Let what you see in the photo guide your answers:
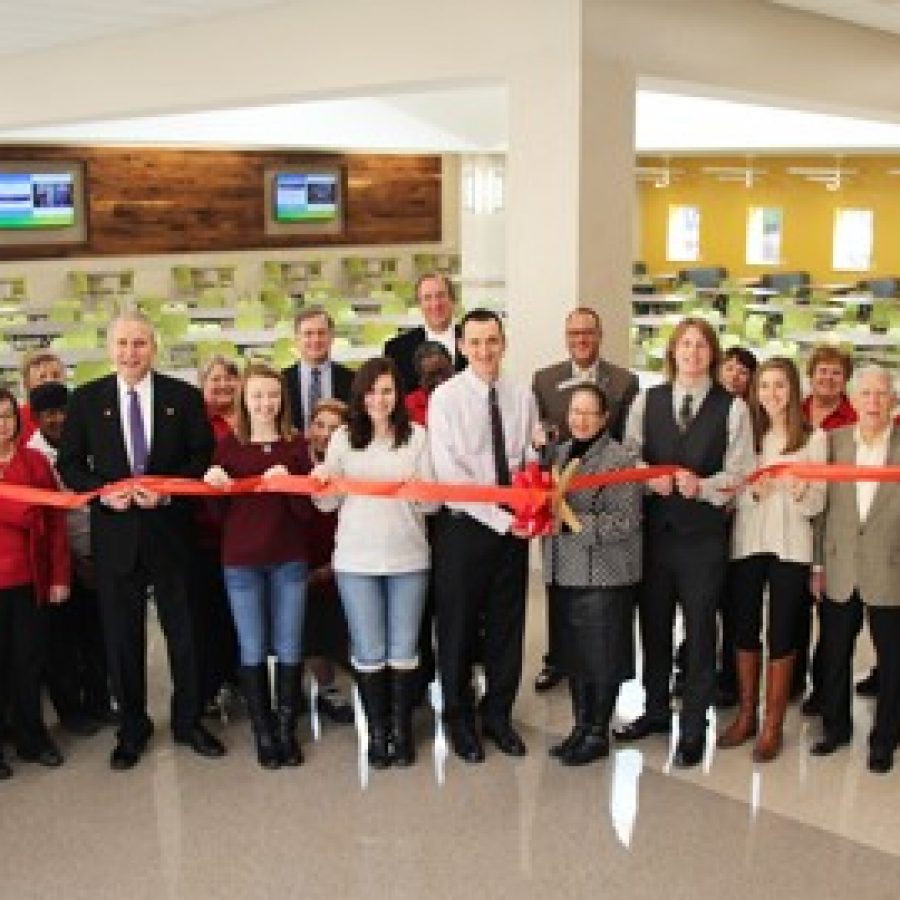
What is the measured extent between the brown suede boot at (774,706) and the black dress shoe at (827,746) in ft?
0.52

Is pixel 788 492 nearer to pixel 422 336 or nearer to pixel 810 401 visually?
pixel 810 401

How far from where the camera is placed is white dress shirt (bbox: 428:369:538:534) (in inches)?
191

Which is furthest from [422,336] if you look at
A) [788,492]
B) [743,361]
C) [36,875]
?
[36,875]

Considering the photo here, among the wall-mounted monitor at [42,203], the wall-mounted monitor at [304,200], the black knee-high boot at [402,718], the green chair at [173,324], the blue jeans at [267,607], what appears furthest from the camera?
the wall-mounted monitor at [304,200]

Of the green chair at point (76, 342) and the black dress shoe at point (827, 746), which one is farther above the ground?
the green chair at point (76, 342)

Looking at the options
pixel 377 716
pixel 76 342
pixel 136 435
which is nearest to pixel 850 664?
A: pixel 377 716

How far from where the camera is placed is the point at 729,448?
4.84 metres

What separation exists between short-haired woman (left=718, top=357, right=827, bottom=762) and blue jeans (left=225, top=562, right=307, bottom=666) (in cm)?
175

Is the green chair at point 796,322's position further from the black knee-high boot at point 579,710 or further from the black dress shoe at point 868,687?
the black knee-high boot at point 579,710

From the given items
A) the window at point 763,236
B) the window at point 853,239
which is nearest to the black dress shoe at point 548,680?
the window at point 853,239

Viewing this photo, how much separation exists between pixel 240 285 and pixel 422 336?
14.8 meters

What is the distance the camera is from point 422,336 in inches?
256

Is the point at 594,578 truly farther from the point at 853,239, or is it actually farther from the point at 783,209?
the point at 783,209

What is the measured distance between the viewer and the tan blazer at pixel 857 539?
4773mm
